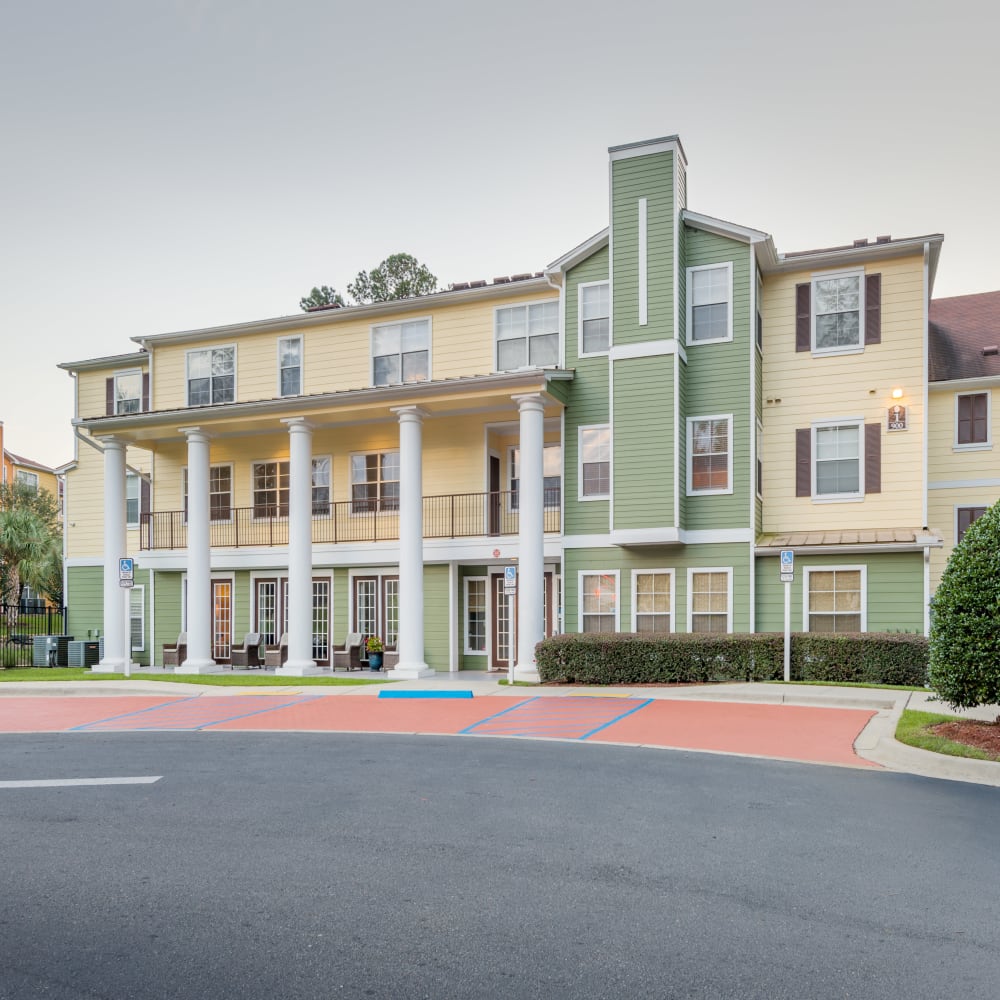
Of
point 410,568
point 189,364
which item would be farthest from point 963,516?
point 189,364

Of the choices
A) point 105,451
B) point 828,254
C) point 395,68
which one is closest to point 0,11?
point 395,68

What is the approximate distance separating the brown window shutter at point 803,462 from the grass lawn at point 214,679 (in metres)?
9.93

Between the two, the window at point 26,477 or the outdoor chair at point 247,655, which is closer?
the outdoor chair at point 247,655

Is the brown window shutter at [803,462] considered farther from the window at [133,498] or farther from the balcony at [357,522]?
the window at [133,498]

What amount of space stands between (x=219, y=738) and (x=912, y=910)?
28.6ft

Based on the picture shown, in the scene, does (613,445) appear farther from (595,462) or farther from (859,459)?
(859,459)

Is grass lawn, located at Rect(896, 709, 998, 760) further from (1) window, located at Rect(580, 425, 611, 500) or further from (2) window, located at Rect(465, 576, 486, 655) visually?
(2) window, located at Rect(465, 576, 486, 655)

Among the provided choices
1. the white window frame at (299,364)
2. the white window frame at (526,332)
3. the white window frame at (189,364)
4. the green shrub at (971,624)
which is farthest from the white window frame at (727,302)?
the white window frame at (189,364)

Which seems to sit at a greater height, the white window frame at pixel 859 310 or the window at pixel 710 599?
the white window frame at pixel 859 310

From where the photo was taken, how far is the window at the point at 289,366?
922 inches

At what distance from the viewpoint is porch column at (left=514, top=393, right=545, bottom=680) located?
18.4 meters

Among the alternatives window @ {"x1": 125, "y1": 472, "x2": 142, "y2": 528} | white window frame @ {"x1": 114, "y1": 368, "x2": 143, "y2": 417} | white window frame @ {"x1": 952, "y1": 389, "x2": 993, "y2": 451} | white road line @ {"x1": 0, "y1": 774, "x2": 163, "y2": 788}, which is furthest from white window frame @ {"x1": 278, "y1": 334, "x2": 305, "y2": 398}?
white window frame @ {"x1": 952, "y1": 389, "x2": 993, "y2": 451}

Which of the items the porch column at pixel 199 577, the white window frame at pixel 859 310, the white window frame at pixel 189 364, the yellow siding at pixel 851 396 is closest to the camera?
the yellow siding at pixel 851 396

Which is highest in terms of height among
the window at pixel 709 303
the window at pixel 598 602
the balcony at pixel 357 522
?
the window at pixel 709 303
